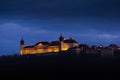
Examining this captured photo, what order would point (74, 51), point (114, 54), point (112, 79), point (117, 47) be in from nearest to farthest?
point (112, 79) → point (114, 54) → point (74, 51) → point (117, 47)

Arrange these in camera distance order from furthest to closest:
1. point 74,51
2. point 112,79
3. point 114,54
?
point 74,51, point 114,54, point 112,79

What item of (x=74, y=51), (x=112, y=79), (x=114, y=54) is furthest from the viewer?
(x=74, y=51)

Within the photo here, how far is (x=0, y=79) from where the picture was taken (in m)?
62.1

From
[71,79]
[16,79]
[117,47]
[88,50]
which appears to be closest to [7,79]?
[16,79]

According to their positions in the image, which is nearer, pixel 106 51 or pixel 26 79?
pixel 26 79

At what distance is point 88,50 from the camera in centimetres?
17925

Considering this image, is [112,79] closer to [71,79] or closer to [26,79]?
[71,79]

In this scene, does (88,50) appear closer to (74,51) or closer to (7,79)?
(74,51)

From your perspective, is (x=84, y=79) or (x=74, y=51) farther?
(x=74, y=51)

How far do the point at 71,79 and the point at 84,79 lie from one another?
94.0 inches

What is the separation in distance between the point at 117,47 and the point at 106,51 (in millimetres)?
26056

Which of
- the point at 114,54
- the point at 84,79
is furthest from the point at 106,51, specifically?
the point at 84,79

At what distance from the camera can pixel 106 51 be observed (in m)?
172

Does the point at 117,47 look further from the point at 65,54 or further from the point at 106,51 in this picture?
the point at 65,54
